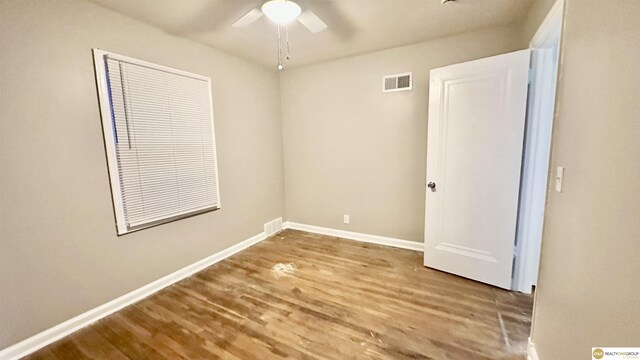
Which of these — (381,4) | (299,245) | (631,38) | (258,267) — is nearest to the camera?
(631,38)

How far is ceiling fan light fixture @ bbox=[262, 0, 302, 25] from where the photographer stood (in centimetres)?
162

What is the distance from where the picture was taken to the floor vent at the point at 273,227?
369 cm

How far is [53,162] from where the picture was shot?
Answer: 5.80 feet

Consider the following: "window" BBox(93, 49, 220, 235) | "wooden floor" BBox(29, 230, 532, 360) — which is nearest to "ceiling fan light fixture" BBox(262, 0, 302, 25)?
"window" BBox(93, 49, 220, 235)

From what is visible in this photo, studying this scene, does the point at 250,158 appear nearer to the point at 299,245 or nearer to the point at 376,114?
the point at 299,245

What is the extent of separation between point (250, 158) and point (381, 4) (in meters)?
2.32

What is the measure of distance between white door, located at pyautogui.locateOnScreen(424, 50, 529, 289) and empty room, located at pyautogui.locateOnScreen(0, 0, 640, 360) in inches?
0.6

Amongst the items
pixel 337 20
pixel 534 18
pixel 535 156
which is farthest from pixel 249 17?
pixel 535 156

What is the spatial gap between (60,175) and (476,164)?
11.3 feet

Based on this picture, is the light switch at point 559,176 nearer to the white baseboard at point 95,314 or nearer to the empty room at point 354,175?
the empty room at point 354,175

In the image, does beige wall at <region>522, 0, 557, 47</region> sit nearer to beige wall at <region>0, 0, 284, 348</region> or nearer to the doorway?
the doorway

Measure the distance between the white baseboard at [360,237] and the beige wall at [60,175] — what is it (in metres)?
1.84

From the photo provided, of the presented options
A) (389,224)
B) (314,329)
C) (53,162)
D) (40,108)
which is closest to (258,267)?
(314,329)

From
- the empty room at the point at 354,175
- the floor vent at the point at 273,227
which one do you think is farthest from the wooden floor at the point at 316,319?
the floor vent at the point at 273,227
